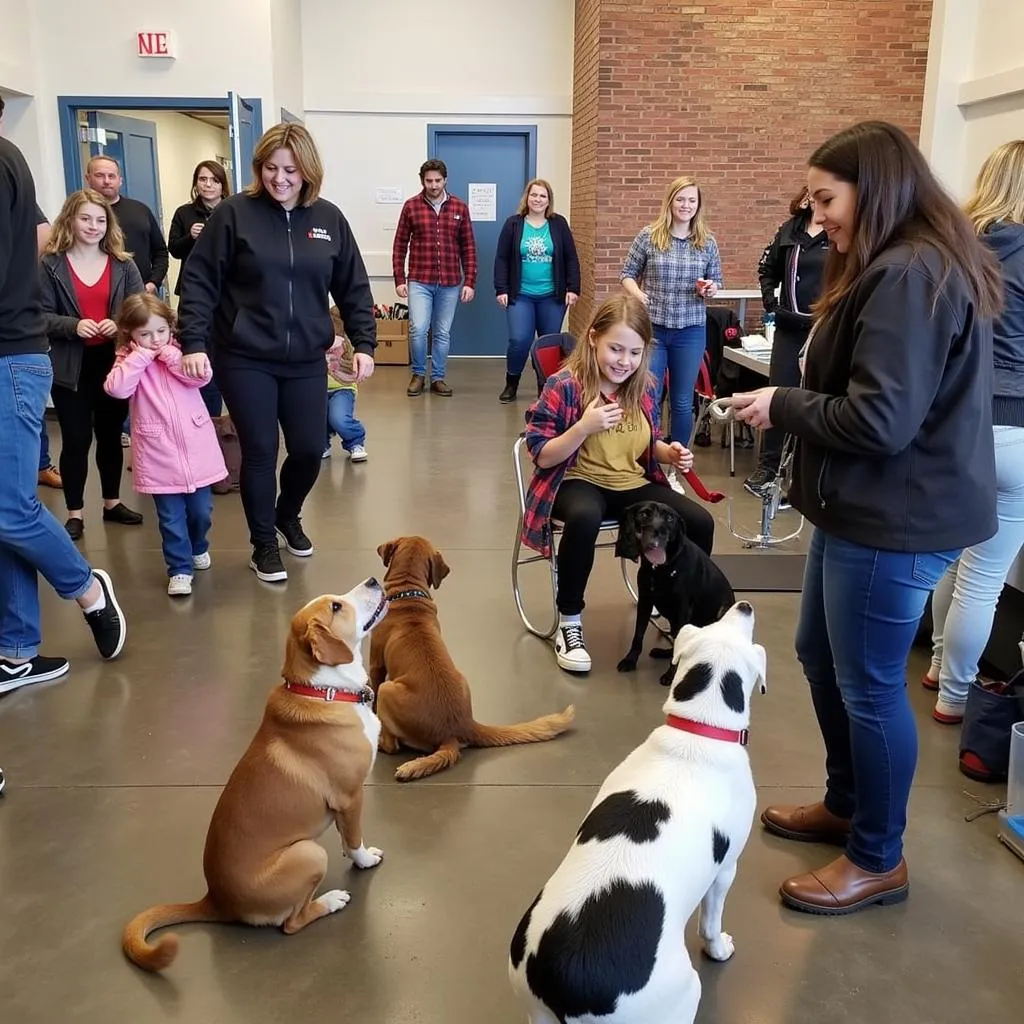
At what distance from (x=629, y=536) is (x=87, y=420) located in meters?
2.68

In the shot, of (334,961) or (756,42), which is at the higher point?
(756,42)

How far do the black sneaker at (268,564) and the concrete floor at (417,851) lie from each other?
78 mm

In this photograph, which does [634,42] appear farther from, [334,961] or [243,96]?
[334,961]

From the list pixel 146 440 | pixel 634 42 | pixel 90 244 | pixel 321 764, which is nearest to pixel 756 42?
pixel 634 42

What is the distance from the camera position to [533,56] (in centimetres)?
991

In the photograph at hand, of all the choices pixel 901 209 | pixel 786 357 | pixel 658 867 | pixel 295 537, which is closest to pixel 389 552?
pixel 295 537

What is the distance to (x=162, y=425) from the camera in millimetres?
3852

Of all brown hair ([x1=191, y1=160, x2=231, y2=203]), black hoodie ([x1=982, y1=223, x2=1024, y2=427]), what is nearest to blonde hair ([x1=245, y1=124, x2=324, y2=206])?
black hoodie ([x1=982, y1=223, x2=1024, y2=427])

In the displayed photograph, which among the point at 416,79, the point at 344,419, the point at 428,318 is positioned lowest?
the point at 344,419

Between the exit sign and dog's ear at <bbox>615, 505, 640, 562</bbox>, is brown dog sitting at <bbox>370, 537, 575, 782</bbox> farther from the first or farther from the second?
the exit sign

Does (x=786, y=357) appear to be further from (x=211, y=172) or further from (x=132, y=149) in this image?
(x=132, y=149)

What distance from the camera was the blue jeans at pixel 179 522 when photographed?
3.92 meters

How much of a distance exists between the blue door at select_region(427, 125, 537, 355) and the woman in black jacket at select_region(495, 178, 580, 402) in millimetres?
2017

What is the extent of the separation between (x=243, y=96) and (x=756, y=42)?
13.9 ft
